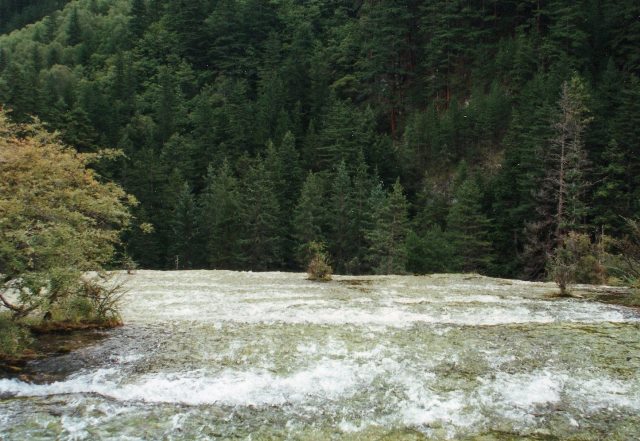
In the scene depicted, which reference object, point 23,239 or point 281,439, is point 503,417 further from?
point 23,239

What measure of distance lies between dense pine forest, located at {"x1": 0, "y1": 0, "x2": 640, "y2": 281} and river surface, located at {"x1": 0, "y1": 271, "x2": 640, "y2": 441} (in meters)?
26.2

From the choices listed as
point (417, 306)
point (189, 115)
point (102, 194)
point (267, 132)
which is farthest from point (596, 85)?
point (189, 115)

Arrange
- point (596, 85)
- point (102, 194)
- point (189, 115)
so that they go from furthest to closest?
1. point (189, 115)
2. point (596, 85)
3. point (102, 194)

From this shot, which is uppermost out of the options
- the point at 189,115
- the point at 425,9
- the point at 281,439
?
the point at 425,9

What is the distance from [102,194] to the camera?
1484cm

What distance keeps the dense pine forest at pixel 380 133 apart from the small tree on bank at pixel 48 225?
29328 mm

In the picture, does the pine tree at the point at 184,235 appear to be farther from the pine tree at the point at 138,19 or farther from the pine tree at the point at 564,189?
the pine tree at the point at 138,19

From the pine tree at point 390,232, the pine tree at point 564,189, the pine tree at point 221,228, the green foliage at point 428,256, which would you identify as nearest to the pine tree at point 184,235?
the pine tree at point 221,228

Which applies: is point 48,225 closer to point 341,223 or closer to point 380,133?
point 341,223

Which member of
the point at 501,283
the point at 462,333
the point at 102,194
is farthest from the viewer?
the point at 501,283

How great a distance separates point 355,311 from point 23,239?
8895 millimetres

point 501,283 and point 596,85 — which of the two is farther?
point 596,85

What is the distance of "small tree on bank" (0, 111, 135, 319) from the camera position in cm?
1133

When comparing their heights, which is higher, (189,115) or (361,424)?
(189,115)
